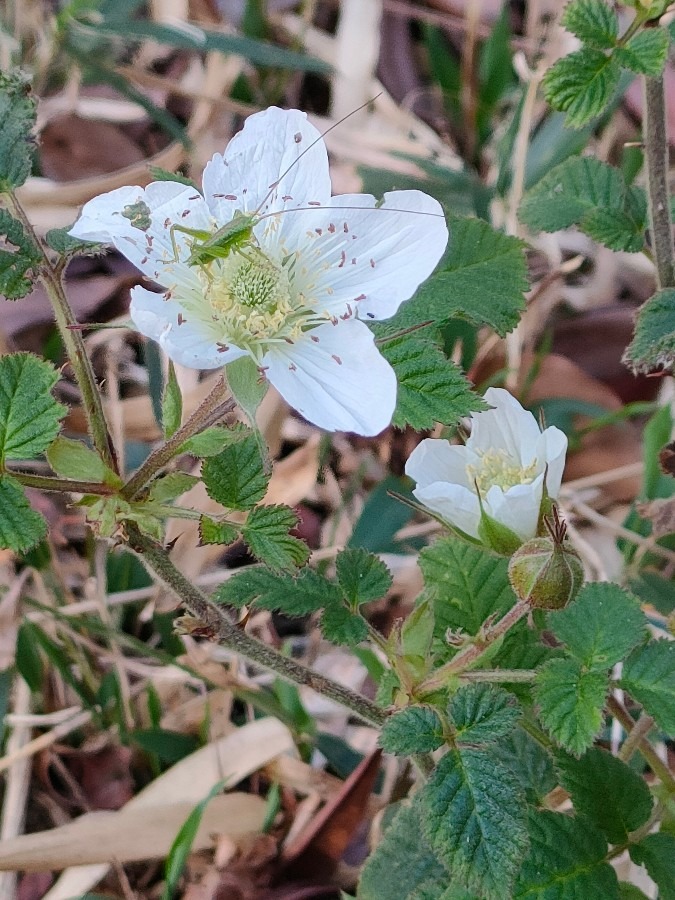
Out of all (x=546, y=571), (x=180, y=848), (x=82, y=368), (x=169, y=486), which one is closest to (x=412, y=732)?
(x=546, y=571)

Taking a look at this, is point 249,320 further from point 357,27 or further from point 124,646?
point 357,27

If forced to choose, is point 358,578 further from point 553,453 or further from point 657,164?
point 657,164

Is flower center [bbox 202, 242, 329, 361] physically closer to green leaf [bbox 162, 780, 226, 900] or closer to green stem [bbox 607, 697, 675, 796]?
green stem [bbox 607, 697, 675, 796]

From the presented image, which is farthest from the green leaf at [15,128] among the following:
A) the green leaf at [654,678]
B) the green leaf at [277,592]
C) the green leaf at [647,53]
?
the green leaf at [654,678]

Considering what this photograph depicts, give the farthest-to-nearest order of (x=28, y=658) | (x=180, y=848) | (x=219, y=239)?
(x=28, y=658)
(x=180, y=848)
(x=219, y=239)

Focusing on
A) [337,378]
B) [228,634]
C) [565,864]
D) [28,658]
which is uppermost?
[337,378]
